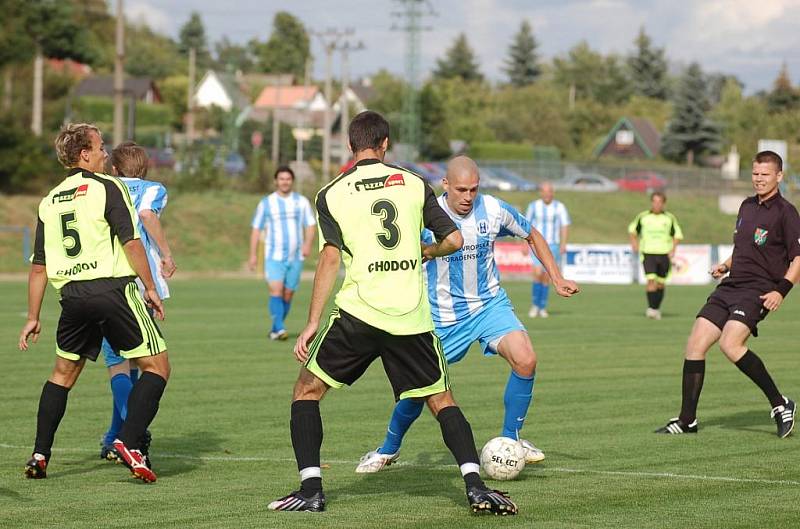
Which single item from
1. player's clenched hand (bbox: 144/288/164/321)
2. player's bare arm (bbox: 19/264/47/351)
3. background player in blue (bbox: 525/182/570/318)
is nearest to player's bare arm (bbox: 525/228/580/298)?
player's clenched hand (bbox: 144/288/164/321)

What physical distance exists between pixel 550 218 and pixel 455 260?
1466 cm

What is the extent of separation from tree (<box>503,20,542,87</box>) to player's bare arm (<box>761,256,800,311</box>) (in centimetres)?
13638

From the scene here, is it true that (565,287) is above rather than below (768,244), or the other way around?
below

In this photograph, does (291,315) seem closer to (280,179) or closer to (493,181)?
(280,179)

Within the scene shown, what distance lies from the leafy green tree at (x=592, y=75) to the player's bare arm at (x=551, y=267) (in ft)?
412

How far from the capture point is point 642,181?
70.3m

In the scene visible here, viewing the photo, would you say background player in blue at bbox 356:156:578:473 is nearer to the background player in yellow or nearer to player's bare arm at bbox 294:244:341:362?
player's bare arm at bbox 294:244:341:362

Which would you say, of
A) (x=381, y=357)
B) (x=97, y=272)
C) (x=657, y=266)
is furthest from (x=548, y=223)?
(x=381, y=357)

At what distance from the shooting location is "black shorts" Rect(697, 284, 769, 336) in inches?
381

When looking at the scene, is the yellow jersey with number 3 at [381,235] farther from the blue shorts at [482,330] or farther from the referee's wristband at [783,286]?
the referee's wristband at [783,286]

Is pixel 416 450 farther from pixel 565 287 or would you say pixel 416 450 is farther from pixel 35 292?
pixel 35 292

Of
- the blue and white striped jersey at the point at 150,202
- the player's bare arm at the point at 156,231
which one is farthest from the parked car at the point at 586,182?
the player's bare arm at the point at 156,231

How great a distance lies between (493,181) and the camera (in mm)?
64250

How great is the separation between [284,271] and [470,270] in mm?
9812
